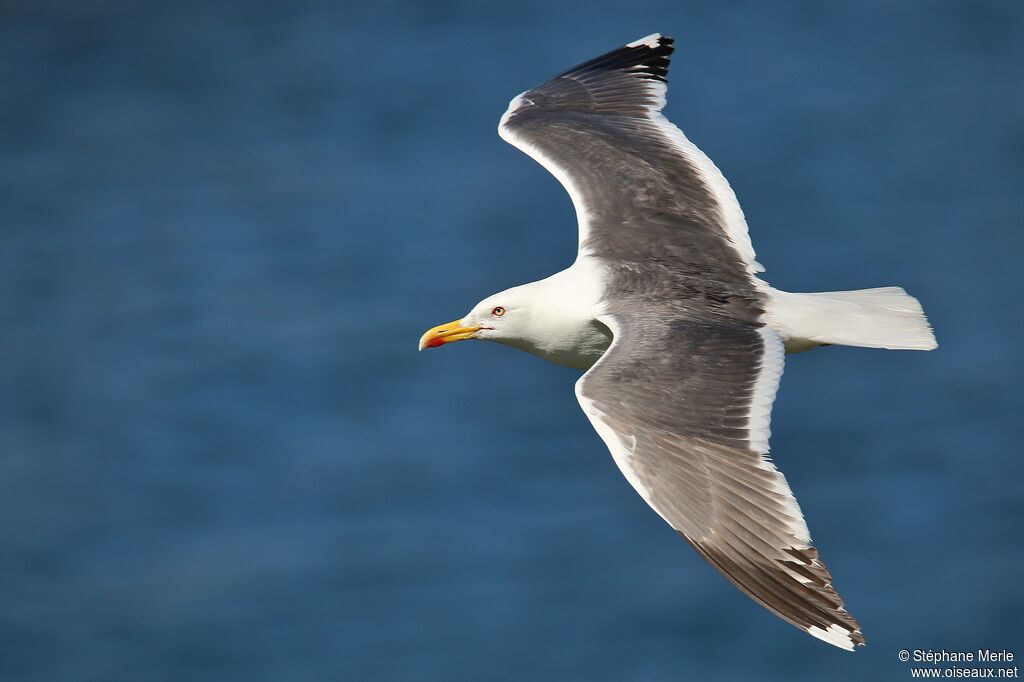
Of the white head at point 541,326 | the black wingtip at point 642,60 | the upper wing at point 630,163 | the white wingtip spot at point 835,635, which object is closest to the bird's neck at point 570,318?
the white head at point 541,326

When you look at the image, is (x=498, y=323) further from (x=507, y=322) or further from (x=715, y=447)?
(x=715, y=447)

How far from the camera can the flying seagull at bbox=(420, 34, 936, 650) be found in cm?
787

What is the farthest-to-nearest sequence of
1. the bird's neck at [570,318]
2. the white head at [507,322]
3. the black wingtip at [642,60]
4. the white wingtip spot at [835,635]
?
the black wingtip at [642,60]
the white head at [507,322]
the bird's neck at [570,318]
the white wingtip spot at [835,635]

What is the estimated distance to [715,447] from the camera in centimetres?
824

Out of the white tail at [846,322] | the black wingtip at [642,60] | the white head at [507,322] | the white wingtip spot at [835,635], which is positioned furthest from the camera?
the black wingtip at [642,60]

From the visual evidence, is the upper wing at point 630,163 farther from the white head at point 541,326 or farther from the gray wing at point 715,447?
the gray wing at point 715,447

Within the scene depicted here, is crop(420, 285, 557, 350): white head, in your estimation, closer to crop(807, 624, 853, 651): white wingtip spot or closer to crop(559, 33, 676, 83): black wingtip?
crop(559, 33, 676, 83): black wingtip

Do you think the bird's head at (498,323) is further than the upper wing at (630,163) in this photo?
No

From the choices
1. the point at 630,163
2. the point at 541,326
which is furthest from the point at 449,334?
the point at 630,163

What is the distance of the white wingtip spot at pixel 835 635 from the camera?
742 centimetres

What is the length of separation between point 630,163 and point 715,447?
9.30ft

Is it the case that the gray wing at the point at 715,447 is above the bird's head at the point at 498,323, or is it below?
below

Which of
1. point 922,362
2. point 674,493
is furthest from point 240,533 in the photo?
point 674,493

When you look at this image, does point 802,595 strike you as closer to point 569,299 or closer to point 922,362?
point 569,299
